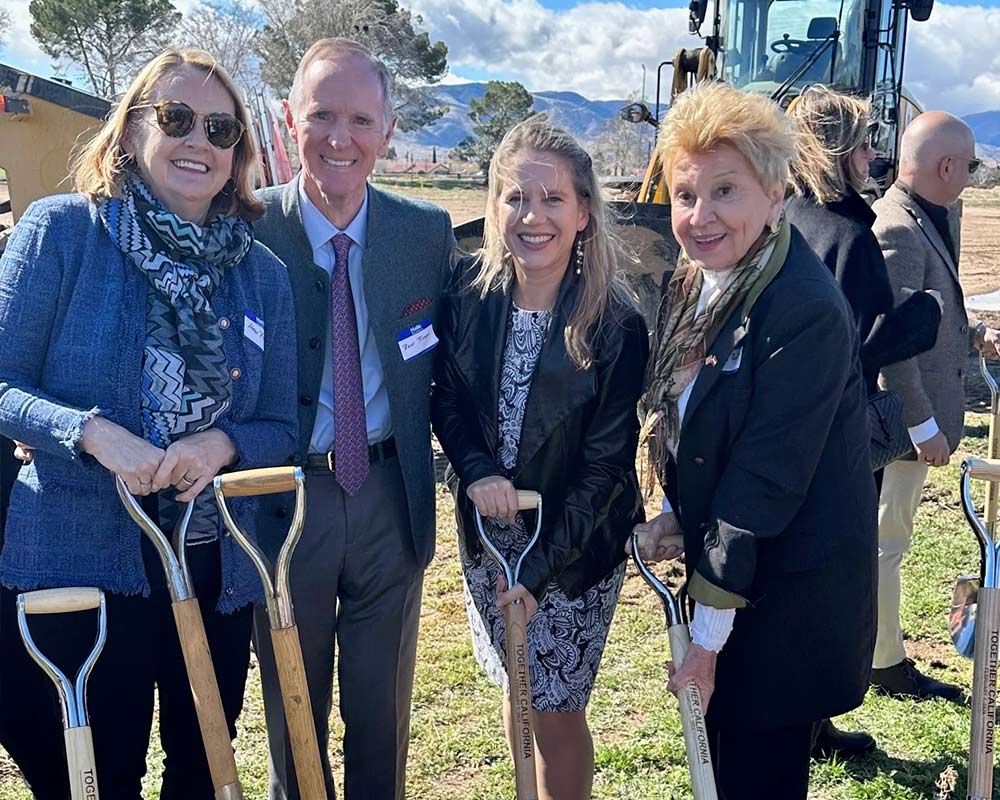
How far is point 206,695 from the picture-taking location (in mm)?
2225

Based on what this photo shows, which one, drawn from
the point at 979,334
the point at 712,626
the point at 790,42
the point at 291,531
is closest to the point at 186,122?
the point at 291,531

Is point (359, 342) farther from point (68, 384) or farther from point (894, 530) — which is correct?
point (894, 530)

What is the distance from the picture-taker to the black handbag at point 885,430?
3357 millimetres

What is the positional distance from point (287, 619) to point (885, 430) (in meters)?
2.11

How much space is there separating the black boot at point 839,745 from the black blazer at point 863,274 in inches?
61.1

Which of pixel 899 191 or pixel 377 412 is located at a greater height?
pixel 899 191

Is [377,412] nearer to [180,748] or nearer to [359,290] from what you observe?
[359,290]

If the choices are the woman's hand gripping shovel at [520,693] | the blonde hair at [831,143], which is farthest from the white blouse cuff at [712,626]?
the blonde hair at [831,143]

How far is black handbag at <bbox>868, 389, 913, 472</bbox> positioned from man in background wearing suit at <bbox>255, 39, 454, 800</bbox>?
1.49 meters

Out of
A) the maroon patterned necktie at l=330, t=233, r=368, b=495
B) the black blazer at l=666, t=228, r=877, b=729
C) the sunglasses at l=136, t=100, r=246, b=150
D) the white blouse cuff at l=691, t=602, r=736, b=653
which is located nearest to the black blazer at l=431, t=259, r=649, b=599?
the maroon patterned necktie at l=330, t=233, r=368, b=495

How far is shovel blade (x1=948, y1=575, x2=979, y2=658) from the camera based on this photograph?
8.45ft

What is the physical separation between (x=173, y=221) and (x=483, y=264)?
0.95 metres

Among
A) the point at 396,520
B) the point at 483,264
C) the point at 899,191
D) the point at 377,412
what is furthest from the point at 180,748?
the point at 899,191

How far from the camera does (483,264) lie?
304 cm
